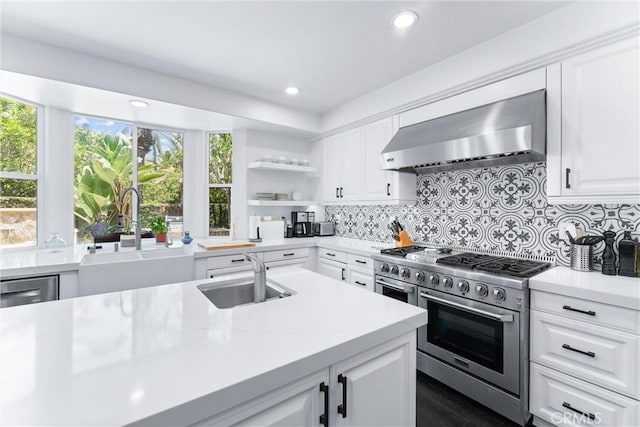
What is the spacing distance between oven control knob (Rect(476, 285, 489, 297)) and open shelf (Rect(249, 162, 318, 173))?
2524mm

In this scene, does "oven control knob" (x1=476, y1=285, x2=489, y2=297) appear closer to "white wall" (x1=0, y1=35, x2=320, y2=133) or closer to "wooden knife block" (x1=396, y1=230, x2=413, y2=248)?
"wooden knife block" (x1=396, y1=230, x2=413, y2=248)

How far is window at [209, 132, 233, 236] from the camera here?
3.78m

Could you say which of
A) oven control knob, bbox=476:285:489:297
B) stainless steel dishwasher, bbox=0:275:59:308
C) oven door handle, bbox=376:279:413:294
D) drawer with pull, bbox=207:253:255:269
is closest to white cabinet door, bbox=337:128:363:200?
oven door handle, bbox=376:279:413:294

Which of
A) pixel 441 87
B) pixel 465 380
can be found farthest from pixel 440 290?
pixel 441 87

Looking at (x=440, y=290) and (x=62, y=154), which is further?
(x=62, y=154)

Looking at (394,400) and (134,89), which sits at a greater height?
(134,89)

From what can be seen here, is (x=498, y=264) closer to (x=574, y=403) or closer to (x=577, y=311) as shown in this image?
(x=577, y=311)

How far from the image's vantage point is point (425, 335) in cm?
225

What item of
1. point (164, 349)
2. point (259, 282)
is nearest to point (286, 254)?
point (259, 282)

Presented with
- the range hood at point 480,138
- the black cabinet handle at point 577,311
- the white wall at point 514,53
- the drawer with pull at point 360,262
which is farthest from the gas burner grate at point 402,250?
the white wall at point 514,53

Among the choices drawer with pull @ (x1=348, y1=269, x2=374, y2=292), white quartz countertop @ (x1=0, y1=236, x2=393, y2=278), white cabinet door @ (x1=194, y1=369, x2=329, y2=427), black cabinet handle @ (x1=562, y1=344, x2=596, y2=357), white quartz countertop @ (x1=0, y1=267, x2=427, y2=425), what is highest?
white quartz countertop @ (x1=0, y1=236, x2=393, y2=278)

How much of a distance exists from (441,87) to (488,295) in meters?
1.70

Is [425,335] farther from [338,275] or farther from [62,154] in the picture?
[62,154]

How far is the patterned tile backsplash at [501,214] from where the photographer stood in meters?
1.95
